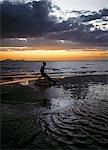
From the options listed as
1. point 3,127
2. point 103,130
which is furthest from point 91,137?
point 3,127

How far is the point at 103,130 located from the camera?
1145 centimetres

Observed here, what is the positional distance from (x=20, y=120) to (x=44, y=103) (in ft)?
18.2

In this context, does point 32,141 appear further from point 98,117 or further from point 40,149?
point 98,117

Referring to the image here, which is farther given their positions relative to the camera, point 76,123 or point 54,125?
point 76,123

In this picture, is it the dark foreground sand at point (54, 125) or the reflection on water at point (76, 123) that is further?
the reflection on water at point (76, 123)

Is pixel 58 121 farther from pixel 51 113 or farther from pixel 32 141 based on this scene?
pixel 32 141

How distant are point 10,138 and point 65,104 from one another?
26.9 ft

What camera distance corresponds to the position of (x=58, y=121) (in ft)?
42.8

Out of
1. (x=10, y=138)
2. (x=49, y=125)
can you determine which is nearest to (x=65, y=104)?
(x=49, y=125)

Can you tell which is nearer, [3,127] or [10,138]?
[10,138]

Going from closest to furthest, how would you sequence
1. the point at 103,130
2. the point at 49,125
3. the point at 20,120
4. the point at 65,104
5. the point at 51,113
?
the point at 103,130 → the point at 49,125 → the point at 20,120 → the point at 51,113 → the point at 65,104

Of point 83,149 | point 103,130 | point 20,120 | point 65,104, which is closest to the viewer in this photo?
point 83,149

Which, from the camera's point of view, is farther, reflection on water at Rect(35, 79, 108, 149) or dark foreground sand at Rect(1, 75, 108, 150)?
reflection on water at Rect(35, 79, 108, 149)

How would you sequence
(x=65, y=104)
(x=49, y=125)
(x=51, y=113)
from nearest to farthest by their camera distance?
1. (x=49, y=125)
2. (x=51, y=113)
3. (x=65, y=104)
